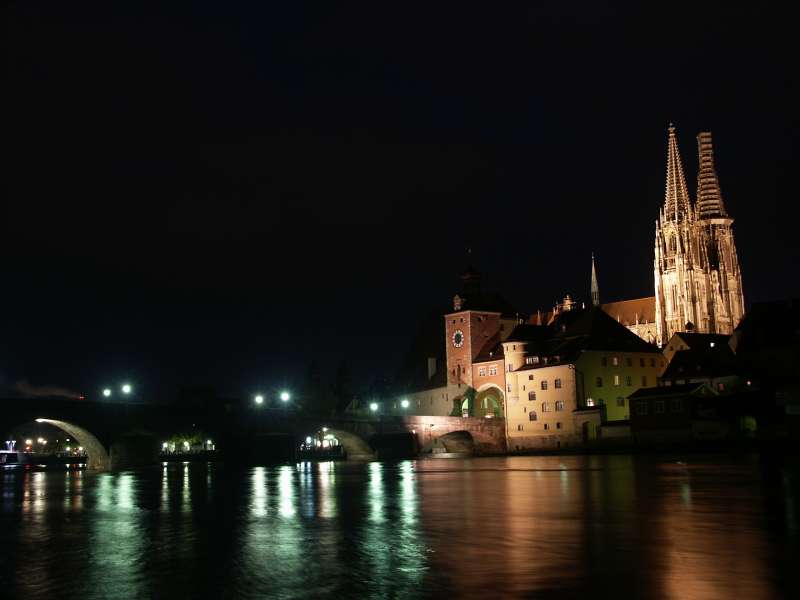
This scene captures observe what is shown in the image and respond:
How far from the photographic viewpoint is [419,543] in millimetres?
25938

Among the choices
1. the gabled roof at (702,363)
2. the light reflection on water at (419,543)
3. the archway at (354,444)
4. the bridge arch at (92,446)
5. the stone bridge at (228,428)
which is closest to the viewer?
the light reflection on water at (419,543)

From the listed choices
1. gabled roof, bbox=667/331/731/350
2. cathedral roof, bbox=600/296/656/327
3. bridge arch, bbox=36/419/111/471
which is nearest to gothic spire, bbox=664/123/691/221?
cathedral roof, bbox=600/296/656/327

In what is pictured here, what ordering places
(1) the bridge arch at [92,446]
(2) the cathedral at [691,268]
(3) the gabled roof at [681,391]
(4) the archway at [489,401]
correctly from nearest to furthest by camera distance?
(1) the bridge arch at [92,446] < (3) the gabled roof at [681,391] < (4) the archway at [489,401] < (2) the cathedral at [691,268]

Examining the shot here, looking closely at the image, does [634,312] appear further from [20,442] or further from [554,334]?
[20,442]

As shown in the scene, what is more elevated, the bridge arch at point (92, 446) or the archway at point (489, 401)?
the archway at point (489, 401)

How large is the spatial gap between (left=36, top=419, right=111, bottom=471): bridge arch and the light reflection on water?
41.3 m

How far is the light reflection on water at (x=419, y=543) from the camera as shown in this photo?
19719 millimetres

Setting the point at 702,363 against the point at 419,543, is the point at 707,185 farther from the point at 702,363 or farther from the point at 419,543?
the point at 419,543

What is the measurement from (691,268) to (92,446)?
410 ft

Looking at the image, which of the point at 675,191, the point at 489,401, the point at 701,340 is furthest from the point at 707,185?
the point at 489,401

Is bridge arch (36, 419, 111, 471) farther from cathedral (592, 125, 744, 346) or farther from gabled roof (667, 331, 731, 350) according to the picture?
cathedral (592, 125, 744, 346)

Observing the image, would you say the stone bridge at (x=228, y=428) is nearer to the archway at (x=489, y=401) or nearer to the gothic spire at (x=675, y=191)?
the archway at (x=489, y=401)

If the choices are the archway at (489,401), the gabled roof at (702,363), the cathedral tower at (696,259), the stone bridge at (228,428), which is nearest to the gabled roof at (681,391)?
the gabled roof at (702,363)

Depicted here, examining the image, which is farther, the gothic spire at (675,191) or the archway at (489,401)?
the gothic spire at (675,191)
